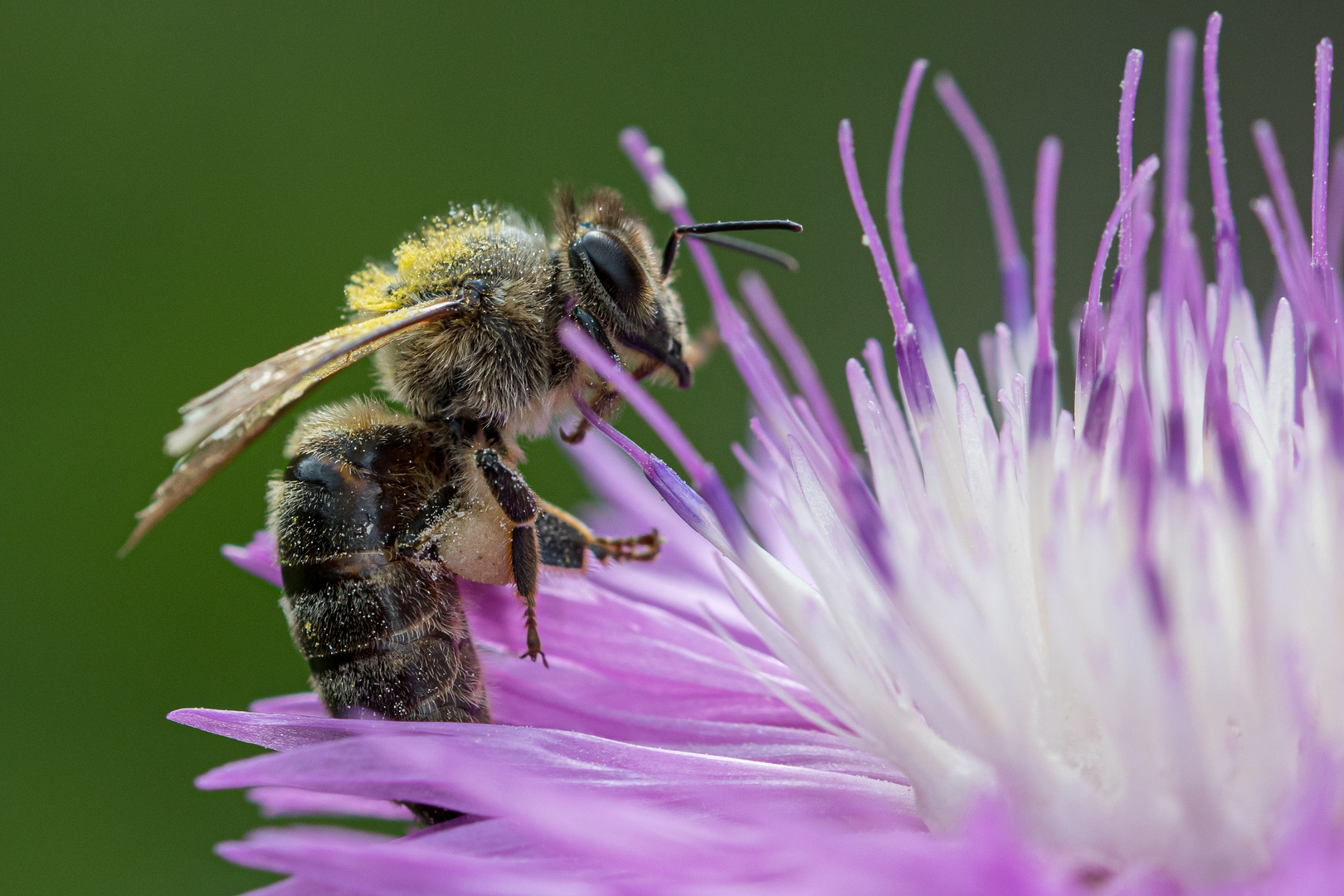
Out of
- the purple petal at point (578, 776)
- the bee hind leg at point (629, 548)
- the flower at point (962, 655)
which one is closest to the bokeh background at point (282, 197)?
the bee hind leg at point (629, 548)

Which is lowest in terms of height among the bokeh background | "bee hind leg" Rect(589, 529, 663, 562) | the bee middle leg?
the bee middle leg

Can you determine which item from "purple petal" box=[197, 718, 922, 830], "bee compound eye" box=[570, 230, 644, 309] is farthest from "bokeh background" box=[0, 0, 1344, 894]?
"purple petal" box=[197, 718, 922, 830]

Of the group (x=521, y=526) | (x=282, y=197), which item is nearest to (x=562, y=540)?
(x=521, y=526)

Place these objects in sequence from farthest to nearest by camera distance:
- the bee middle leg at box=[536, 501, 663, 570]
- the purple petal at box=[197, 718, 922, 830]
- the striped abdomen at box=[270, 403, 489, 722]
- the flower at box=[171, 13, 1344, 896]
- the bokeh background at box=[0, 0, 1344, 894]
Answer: the bokeh background at box=[0, 0, 1344, 894] → the bee middle leg at box=[536, 501, 663, 570] → the striped abdomen at box=[270, 403, 489, 722] → the purple petal at box=[197, 718, 922, 830] → the flower at box=[171, 13, 1344, 896]

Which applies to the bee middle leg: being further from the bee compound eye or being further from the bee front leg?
the bee compound eye

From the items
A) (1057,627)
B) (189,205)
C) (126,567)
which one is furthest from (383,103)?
(1057,627)

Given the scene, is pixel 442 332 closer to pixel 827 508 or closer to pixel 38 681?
pixel 827 508

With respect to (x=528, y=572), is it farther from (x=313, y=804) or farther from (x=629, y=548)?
(x=313, y=804)
